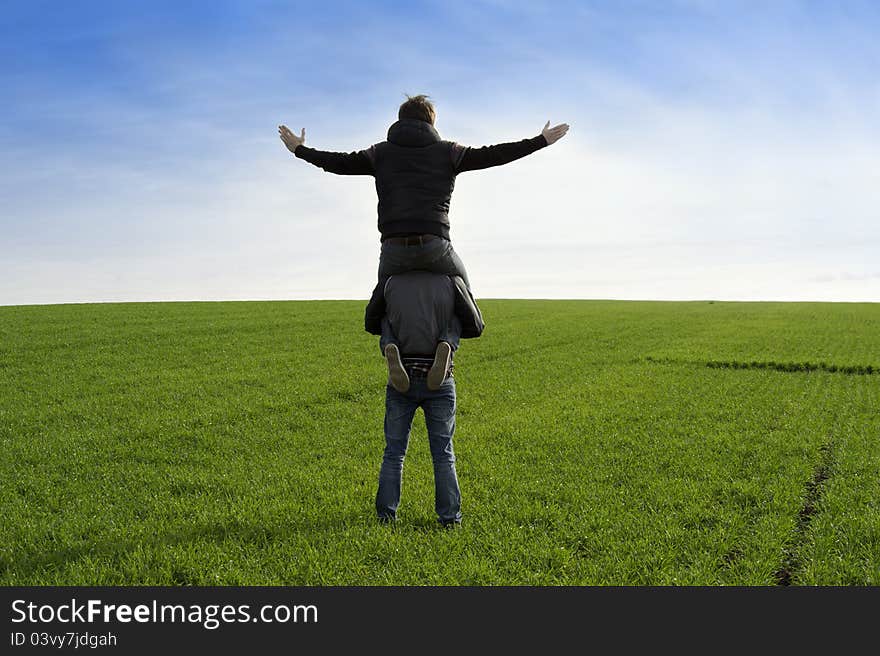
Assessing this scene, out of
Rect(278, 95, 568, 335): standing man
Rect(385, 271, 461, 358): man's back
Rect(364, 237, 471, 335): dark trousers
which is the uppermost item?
Rect(278, 95, 568, 335): standing man

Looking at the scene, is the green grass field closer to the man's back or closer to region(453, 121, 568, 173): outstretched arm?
the man's back

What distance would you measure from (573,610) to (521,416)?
24.2 feet

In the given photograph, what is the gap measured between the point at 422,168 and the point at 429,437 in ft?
7.83

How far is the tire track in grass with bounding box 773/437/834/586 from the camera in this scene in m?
5.61

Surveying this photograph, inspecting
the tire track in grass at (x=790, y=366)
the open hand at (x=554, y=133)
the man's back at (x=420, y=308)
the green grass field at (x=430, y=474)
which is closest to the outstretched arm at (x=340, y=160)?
the man's back at (x=420, y=308)

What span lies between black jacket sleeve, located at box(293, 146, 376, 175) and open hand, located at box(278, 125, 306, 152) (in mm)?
138

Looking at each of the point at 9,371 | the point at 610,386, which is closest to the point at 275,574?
the point at 610,386

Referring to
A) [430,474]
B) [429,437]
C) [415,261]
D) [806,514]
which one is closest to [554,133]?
[415,261]

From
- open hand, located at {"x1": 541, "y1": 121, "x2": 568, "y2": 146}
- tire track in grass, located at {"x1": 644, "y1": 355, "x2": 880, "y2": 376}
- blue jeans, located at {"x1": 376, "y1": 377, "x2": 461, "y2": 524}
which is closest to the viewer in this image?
open hand, located at {"x1": 541, "y1": 121, "x2": 568, "y2": 146}

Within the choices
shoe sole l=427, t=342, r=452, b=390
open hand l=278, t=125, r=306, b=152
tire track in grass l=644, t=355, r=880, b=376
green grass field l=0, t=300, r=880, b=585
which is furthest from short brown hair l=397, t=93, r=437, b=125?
tire track in grass l=644, t=355, r=880, b=376

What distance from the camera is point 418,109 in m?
5.80

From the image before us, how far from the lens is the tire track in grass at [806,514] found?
5.61 metres

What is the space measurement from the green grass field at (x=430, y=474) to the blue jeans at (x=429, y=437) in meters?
0.28

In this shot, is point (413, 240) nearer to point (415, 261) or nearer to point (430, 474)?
point (415, 261)
